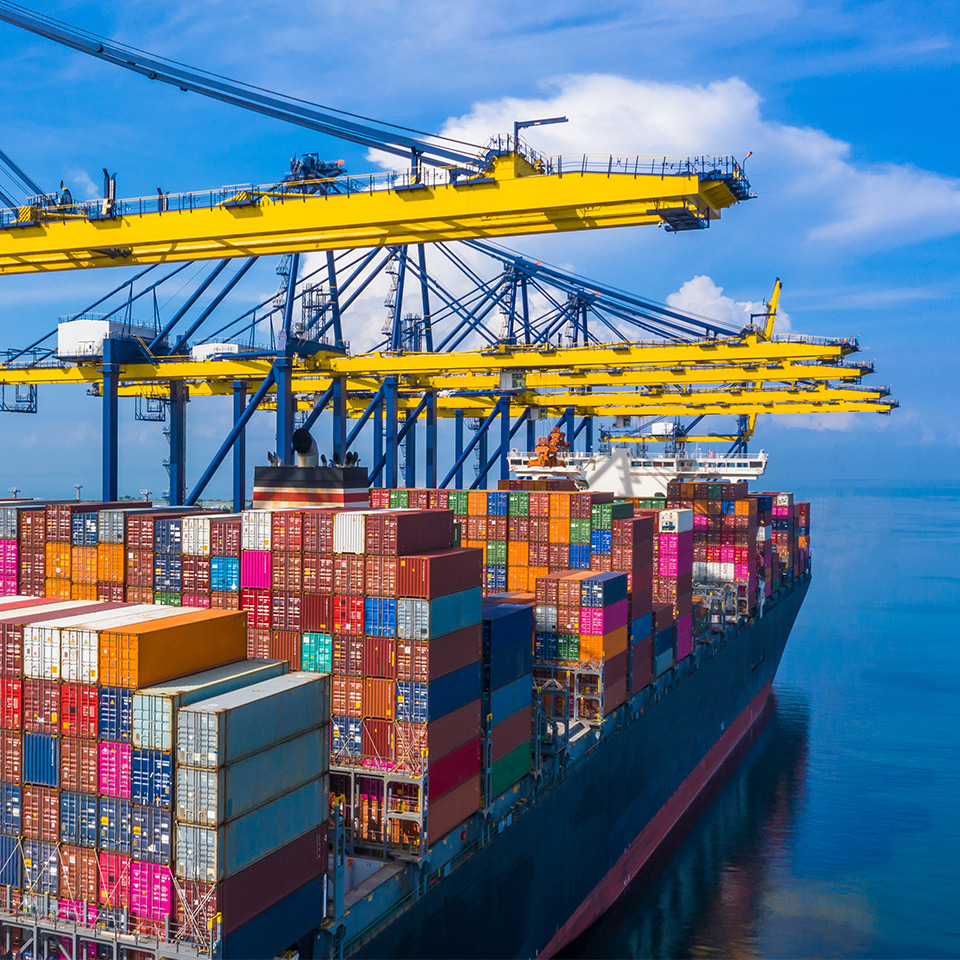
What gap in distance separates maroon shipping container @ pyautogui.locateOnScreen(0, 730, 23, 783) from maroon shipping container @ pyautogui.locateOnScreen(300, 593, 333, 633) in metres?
5.45

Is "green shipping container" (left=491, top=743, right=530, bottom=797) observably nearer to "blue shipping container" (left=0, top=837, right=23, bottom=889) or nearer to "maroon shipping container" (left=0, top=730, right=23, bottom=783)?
"blue shipping container" (left=0, top=837, right=23, bottom=889)

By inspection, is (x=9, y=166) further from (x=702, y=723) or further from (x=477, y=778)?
(x=702, y=723)

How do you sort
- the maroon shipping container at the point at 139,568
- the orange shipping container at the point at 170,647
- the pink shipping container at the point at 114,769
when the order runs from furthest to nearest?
the maroon shipping container at the point at 139,568 < the orange shipping container at the point at 170,647 < the pink shipping container at the point at 114,769

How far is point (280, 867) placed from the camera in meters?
12.2

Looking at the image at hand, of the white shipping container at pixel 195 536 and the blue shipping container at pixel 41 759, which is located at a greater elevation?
the white shipping container at pixel 195 536

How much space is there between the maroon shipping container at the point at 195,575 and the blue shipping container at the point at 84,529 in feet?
8.59

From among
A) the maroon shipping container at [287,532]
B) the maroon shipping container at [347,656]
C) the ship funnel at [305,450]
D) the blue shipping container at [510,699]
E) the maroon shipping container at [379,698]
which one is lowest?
the blue shipping container at [510,699]

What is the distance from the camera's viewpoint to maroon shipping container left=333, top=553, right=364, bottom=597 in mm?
16531

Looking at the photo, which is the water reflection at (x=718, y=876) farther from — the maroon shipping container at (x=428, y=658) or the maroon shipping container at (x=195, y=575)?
the maroon shipping container at (x=195, y=575)

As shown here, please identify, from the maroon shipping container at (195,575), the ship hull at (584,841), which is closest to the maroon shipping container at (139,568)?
the maroon shipping container at (195,575)

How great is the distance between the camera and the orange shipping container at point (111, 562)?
19312mm

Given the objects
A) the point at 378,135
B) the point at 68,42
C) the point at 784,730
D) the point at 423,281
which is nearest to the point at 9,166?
the point at 68,42

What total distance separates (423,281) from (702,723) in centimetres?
3234

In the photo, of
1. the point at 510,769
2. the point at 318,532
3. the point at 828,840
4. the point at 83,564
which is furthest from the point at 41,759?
the point at 828,840
